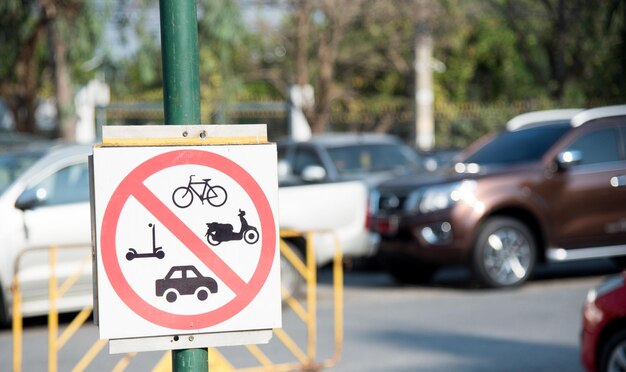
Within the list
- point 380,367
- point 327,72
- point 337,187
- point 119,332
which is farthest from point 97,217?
point 327,72

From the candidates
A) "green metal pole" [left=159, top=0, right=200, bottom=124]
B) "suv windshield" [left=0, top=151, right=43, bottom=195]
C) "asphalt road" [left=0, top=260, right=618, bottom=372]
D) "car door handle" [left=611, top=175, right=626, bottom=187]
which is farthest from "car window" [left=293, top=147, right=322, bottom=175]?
"green metal pole" [left=159, top=0, right=200, bottom=124]

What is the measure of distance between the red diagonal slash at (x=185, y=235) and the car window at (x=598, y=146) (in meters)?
9.96

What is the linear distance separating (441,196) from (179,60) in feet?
30.5

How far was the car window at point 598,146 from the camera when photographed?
12.8 m

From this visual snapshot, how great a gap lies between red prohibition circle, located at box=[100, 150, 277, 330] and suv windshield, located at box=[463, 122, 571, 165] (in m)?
9.77

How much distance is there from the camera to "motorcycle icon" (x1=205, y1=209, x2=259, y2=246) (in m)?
3.31

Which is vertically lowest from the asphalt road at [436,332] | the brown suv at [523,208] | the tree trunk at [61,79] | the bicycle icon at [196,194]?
the asphalt road at [436,332]

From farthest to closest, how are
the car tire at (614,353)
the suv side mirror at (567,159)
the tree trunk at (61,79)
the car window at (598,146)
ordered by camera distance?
the tree trunk at (61,79)
the car window at (598,146)
the suv side mirror at (567,159)
the car tire at (614,353)

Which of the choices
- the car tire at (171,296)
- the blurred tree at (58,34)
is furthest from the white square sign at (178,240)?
the blurred tree at (58,34)

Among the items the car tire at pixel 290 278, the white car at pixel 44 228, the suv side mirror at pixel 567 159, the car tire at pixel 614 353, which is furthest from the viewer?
the suv side mirror at pixel 567 159

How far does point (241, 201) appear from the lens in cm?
333

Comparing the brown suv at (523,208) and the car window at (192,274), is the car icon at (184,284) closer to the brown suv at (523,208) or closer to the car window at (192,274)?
the car window at (192,274)

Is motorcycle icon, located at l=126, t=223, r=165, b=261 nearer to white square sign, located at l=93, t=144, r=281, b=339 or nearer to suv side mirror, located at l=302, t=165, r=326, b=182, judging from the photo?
white square sign, located at l=93, t=144, r=281, b=339

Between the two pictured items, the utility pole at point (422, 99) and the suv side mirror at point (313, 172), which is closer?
the suv side mirror at point (313, 172)
